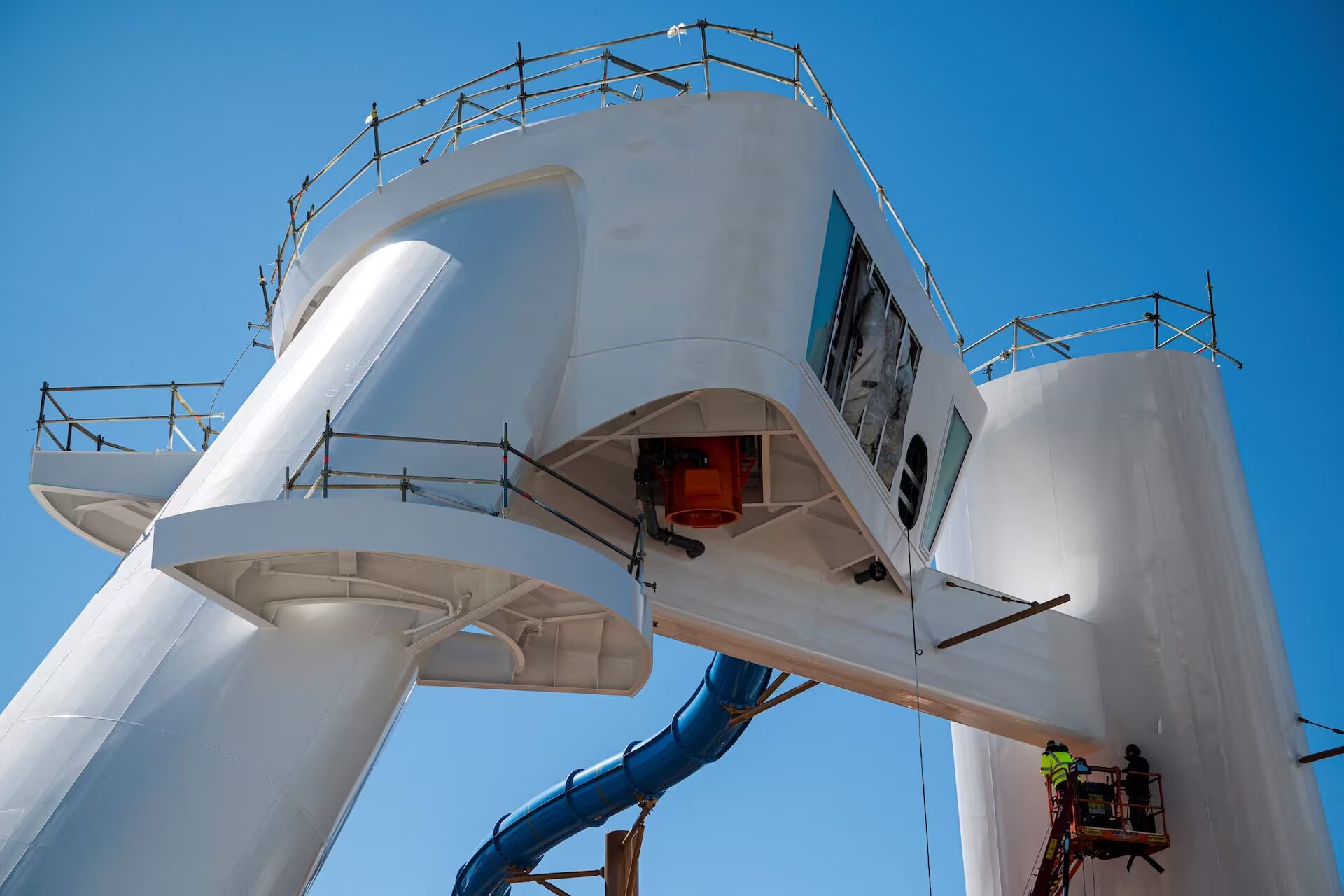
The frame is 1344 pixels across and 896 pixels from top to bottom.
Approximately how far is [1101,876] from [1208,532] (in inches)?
239

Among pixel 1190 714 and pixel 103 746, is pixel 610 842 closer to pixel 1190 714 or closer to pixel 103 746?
pixel 1190 714

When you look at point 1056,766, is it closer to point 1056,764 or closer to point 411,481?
point 1056,764

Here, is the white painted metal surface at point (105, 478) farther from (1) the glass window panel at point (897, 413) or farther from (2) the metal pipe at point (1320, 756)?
(2) the metal pipe at point (1320, 756)

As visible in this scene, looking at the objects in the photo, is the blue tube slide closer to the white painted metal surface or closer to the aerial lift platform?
the aerial lift platform

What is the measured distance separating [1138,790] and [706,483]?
968cm

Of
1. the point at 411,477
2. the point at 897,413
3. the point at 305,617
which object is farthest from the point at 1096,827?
the point at 411,477

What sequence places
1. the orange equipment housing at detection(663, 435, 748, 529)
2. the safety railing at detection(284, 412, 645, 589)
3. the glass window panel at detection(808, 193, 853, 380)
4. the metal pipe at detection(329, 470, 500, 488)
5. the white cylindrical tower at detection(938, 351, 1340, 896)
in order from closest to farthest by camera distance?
the metal pipe at detection(329, 470, 500, 488)
the safety railing at detection(284, 412, 645, 589)
the glass window panel at detection(808, 193, 853, 380)
the orange equipment housing at detection(663, 435, 748, 529)
the white cylindrical tower at detection(938, 351, 1340, 896)

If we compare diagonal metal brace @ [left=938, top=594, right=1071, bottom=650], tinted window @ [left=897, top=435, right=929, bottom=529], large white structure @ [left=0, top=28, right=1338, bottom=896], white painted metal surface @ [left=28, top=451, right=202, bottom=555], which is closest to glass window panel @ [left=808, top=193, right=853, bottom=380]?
large white structure @ [left=0, top=28, right=1338, bottom=896]

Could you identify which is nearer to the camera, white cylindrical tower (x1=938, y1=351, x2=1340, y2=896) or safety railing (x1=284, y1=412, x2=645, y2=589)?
safety railing (x1=284, y1=412, x2=645, y2=589)

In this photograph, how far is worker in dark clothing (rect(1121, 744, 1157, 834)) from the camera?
20.6 metres

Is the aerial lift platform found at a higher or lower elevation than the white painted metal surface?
lower

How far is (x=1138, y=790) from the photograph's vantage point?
21.0m

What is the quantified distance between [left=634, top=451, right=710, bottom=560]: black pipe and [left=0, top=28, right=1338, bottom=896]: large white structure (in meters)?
0.10

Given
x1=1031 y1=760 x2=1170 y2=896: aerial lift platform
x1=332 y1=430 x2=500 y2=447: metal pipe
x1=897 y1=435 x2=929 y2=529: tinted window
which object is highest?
x1=897 y1=435 x2=929 y2=529: tinted window
